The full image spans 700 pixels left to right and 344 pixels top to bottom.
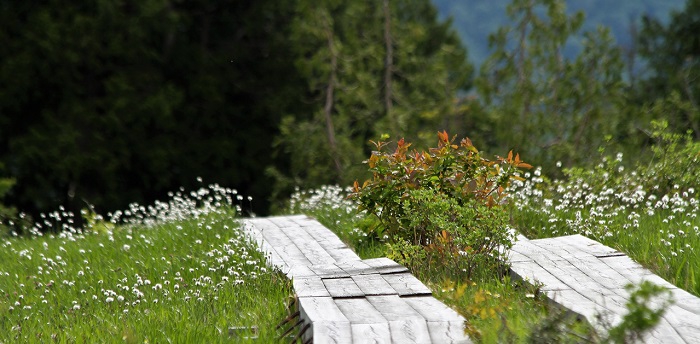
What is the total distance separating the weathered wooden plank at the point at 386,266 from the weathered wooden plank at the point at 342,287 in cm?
32

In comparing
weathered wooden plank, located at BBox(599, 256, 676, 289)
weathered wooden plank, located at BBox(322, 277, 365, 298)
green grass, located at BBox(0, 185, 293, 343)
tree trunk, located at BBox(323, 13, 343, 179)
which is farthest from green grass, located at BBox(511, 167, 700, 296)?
tree trunk, located at BBox(323, 13, 343, 179)

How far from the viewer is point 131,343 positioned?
450 cm

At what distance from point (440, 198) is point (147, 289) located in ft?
7.88

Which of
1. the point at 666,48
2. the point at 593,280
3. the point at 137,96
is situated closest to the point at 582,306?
the point at 593,280

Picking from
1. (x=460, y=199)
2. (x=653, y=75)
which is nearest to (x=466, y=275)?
(x=460, y=199)

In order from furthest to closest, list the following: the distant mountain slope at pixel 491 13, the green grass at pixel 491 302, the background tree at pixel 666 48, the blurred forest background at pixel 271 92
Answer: the distant mountain slope at pixel 491 13
the background tree at pixel 666 48
the blurred forest background at pixel 271 92
the green grass at pixel 491 302

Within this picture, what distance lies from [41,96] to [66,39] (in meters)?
1.73

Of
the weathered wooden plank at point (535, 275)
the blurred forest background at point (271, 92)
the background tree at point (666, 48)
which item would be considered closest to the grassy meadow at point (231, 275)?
the weathered wooden plank at point (535, 275)

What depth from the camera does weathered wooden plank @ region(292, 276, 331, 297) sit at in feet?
16.0

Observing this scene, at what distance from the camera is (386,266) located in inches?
223

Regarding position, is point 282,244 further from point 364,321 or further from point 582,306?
point 582,306

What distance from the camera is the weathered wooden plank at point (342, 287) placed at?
4.87 meters

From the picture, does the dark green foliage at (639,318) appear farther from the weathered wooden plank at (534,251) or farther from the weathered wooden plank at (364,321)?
the weathered wooden plank at (534,251)

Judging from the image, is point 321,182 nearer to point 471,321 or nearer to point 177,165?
point 177,165
